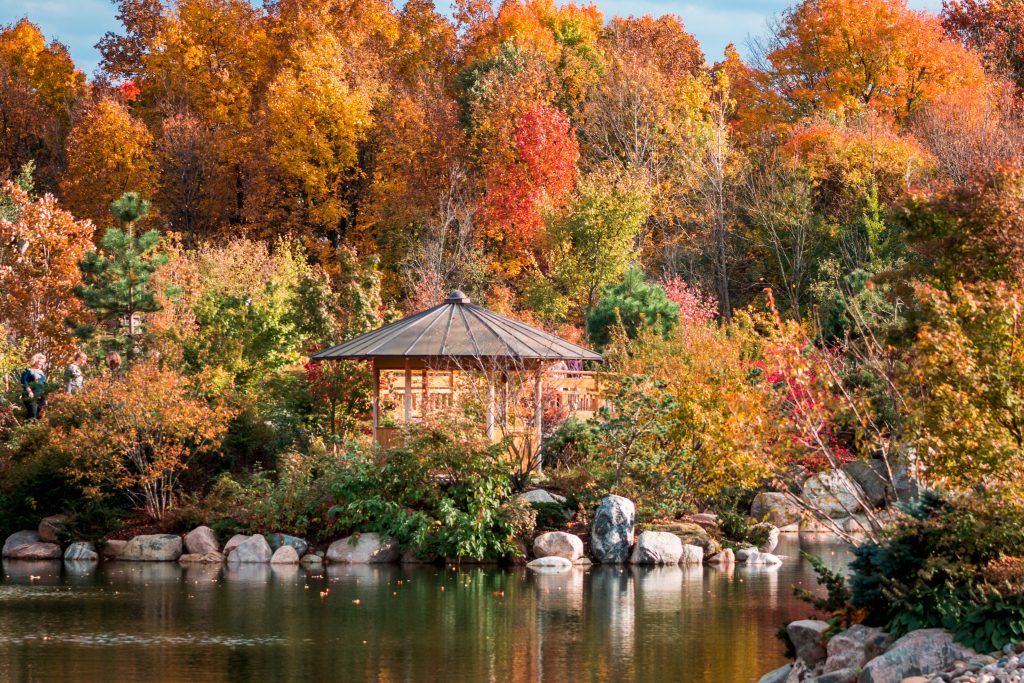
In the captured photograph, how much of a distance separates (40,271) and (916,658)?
83.2 feet

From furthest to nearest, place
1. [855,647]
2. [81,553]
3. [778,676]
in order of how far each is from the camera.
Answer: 1. [81,553]
2. [778,676]
3. [855,647]

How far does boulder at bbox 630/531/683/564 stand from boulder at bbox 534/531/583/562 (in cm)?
81

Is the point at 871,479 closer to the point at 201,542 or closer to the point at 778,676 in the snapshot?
the point at 201,542

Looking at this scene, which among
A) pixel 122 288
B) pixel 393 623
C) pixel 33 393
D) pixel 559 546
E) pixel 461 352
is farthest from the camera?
pixel 122 288

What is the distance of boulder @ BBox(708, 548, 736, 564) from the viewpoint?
19.2m

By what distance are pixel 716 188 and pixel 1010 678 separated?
99.1 feet

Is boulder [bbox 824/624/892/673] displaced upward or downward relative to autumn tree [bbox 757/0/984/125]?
downward

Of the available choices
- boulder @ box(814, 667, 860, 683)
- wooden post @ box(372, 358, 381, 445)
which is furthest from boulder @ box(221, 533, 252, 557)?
boulder @ box(814, 667, 860, 683)

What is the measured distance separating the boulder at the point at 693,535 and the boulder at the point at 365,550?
3.90 m

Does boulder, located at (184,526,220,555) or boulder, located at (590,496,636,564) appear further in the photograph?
boulder, located at (184,526,220,555)

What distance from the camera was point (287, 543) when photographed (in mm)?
19375

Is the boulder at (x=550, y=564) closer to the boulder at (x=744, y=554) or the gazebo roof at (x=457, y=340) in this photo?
the boulder at (x=744, y=554)

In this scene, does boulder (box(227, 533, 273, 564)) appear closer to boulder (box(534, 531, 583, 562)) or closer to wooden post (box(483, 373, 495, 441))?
wooden post (box(483, 373, 495, 441))

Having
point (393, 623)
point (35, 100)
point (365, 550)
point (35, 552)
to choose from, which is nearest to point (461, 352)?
point (365, 550)
